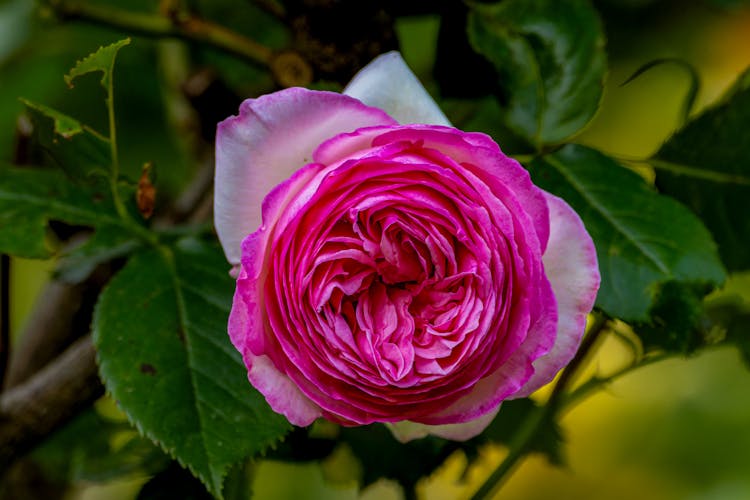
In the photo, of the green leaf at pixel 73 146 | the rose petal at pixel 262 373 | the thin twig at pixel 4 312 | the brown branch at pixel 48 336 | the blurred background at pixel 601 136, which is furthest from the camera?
the blurred background at pixel 601 136

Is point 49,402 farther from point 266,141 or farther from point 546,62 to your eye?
point 546,62

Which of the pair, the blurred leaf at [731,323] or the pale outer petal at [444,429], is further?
the blurred leaf at [731,323]

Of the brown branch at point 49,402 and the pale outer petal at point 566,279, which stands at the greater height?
the pale outer petal at point 566,279

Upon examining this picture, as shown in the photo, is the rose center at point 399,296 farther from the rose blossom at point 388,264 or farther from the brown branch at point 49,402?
the brown branch at point 49,402

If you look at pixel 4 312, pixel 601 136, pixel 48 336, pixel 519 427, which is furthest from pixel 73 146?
pixel 601 136

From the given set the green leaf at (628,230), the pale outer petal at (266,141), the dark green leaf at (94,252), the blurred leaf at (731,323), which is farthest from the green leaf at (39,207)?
the blurred leaf at (731,323)

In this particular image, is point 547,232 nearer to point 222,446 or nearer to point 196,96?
point 222,446

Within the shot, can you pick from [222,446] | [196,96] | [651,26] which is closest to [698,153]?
[222,446]
